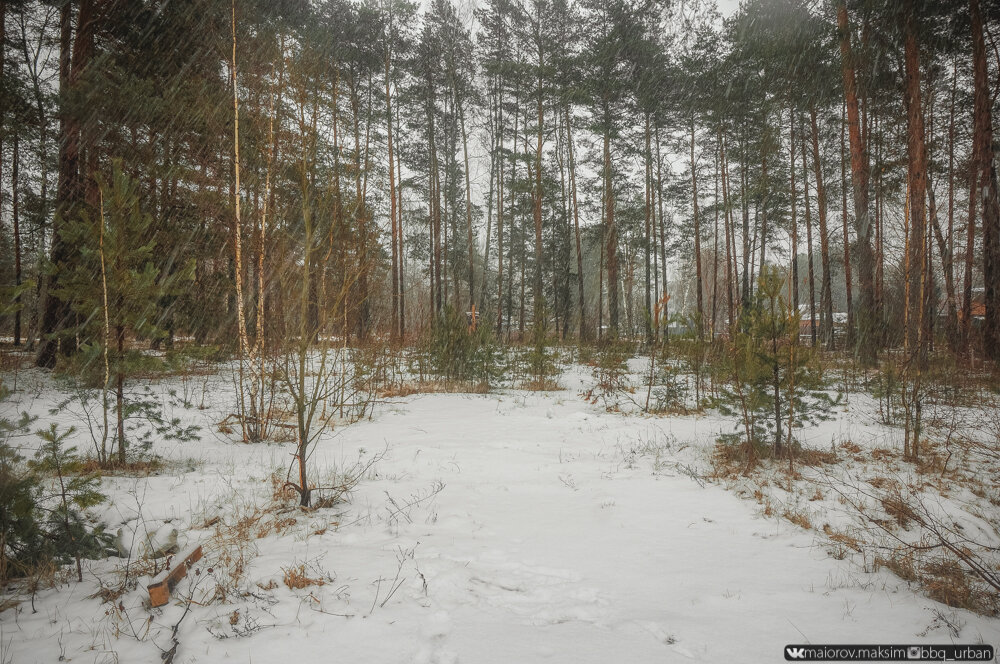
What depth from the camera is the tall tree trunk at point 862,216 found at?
31.3ft

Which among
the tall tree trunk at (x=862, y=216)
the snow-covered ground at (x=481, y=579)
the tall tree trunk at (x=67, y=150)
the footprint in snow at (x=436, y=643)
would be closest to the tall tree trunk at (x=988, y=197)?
the tall tree trunk at (x=862, y=216)

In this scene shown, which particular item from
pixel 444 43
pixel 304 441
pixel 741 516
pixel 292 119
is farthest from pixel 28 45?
pixel 741 516

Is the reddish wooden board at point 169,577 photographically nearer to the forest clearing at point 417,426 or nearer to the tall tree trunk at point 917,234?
the forest clearing at point 417,426

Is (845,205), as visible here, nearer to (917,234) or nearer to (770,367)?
(917,234)

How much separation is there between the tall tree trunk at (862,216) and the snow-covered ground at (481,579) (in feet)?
29.1

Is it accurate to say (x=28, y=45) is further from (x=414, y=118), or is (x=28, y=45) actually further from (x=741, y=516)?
(x=741, y=516)

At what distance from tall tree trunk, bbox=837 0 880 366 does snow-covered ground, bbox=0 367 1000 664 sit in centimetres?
886

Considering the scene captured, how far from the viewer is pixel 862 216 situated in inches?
380

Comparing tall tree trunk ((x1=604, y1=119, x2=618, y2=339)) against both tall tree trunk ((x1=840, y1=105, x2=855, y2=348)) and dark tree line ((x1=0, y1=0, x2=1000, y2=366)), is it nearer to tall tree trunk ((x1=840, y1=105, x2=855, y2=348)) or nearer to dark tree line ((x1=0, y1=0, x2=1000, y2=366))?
dark tree line ((x1=0, y1=0, x2=1000, y2=366))

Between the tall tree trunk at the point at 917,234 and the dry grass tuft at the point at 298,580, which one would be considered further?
the tall tree trunk at the point at 917,234

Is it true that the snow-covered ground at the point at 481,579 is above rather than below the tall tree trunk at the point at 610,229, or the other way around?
below

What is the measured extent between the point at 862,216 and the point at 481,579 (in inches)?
477

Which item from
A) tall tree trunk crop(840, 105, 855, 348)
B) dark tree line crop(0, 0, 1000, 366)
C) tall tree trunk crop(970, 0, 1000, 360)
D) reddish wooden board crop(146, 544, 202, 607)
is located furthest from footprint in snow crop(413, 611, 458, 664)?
tall tree trunk crop(840, 105, 855, 348)

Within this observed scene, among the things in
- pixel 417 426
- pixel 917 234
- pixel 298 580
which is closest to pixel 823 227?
pixel 917 234
